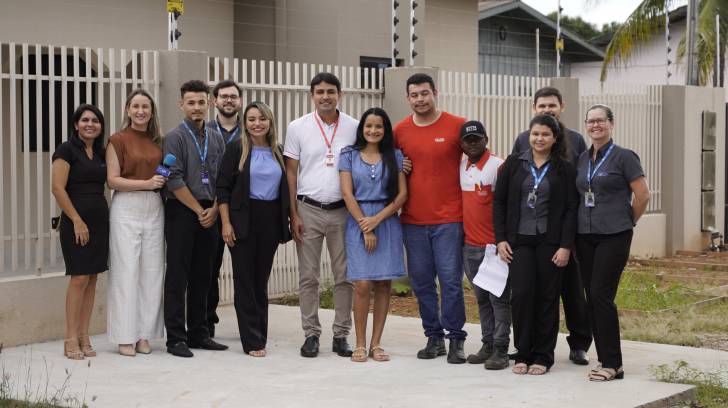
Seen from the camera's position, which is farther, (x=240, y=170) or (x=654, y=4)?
(x=654, y=4)

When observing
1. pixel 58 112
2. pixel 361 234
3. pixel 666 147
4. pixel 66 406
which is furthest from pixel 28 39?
pixel 666 147

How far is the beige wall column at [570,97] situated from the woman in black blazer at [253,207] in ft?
24.0

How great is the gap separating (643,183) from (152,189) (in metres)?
3.48

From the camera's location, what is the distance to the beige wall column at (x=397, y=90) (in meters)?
12.5

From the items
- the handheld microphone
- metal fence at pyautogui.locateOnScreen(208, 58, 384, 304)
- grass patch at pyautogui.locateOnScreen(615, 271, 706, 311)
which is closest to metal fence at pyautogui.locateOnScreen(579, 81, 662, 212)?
grass patch at pyautogui.locateOnScreen(615, 271, 706, 311)

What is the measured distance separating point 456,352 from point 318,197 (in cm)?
152

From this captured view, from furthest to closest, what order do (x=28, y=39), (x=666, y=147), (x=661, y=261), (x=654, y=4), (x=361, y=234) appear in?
(x=654, y=4), (x=666, y=147), (x=661, y=261), (x=28, y=39), (x=361, y=234)

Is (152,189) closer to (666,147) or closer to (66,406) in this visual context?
(66,406)

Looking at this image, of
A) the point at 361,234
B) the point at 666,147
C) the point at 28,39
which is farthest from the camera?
the point at 666,147

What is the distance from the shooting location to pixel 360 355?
822 centimetres

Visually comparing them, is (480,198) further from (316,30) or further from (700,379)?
(316,30)

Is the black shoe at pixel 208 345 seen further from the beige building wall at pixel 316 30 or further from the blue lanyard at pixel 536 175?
the beige building wall at pixel 316 30

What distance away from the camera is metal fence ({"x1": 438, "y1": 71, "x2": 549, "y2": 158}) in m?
13.4

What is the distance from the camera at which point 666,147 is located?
56.9 feet
